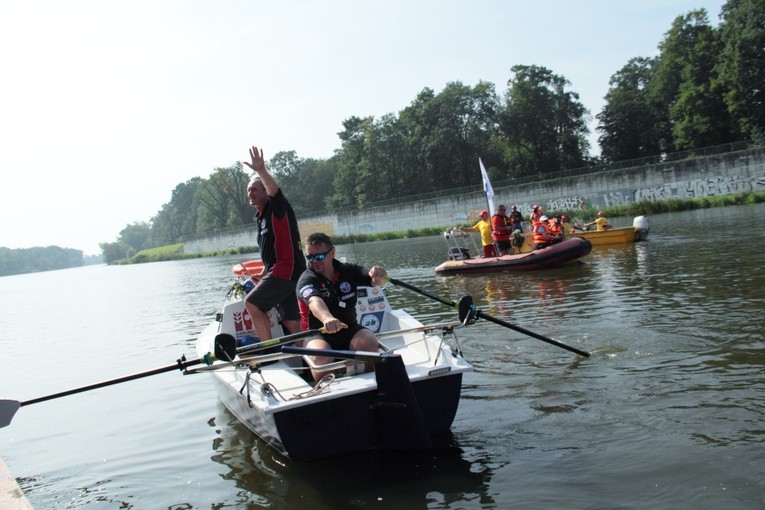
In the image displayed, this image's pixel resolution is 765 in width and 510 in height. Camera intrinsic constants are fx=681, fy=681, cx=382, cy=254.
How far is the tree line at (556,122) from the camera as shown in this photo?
5572cm

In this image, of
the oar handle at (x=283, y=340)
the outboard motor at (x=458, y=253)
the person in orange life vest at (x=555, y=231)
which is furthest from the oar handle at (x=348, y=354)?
the outboard motor at (x=458, y=253)

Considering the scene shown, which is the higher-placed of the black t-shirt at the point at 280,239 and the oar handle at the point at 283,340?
the black t-shirt at the point at 280,239

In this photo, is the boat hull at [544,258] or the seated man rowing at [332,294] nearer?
the seated man rowing at [332,294]

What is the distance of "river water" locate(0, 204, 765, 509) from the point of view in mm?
5250

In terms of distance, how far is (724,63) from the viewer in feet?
185

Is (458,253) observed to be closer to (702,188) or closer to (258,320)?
(258,320)

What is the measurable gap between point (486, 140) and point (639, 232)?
53.5 meters

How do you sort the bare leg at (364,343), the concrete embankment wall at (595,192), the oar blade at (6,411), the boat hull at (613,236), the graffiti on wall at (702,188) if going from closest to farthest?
the bare leg at (364,343)
the oar blade at (6,411)
the boat hull at (613,236)
the graffiti on wall at (702,188)
the concrete embankment wall at (595,192)

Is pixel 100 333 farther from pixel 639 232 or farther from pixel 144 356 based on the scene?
A: pixel 639 232

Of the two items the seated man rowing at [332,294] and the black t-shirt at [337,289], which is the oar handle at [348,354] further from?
the black t-shirt at [337,289]

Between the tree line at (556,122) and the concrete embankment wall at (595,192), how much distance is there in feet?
8.41

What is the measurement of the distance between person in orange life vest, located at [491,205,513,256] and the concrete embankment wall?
12.6 meters

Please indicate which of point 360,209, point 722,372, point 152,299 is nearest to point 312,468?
point 722,372

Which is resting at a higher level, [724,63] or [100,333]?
[724,63]
